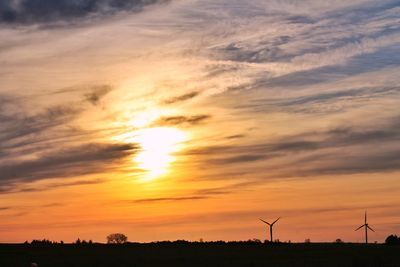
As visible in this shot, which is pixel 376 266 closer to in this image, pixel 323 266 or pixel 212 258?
pixel 323 266

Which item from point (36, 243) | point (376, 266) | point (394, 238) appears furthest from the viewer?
point (394, 238)

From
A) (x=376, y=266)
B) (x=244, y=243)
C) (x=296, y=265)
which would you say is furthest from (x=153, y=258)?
(x=244, y=243)

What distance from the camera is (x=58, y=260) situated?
4267 inches

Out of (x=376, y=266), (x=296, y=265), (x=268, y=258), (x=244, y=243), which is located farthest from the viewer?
(x=244, y=243)

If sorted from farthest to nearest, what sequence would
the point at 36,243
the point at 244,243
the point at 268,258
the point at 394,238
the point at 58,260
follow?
the point at 394,238
the point at 244,243
the point at 36,243
the point at 268,258
the point at 58,260

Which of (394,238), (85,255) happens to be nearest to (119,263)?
(85,255)

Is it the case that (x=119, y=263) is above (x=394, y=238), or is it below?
below

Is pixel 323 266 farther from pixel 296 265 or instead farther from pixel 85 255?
pixel 85 255

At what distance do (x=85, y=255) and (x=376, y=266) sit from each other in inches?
1936

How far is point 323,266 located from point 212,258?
23333mm

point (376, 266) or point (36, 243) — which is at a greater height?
point (36, 243)

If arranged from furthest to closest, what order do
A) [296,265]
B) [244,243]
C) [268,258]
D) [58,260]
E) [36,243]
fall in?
[244,243]
[36,243]
[268,258]
[58,260]
[296,265]

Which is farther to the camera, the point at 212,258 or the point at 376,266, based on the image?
the point at 212,258

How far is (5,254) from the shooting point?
123 meters
